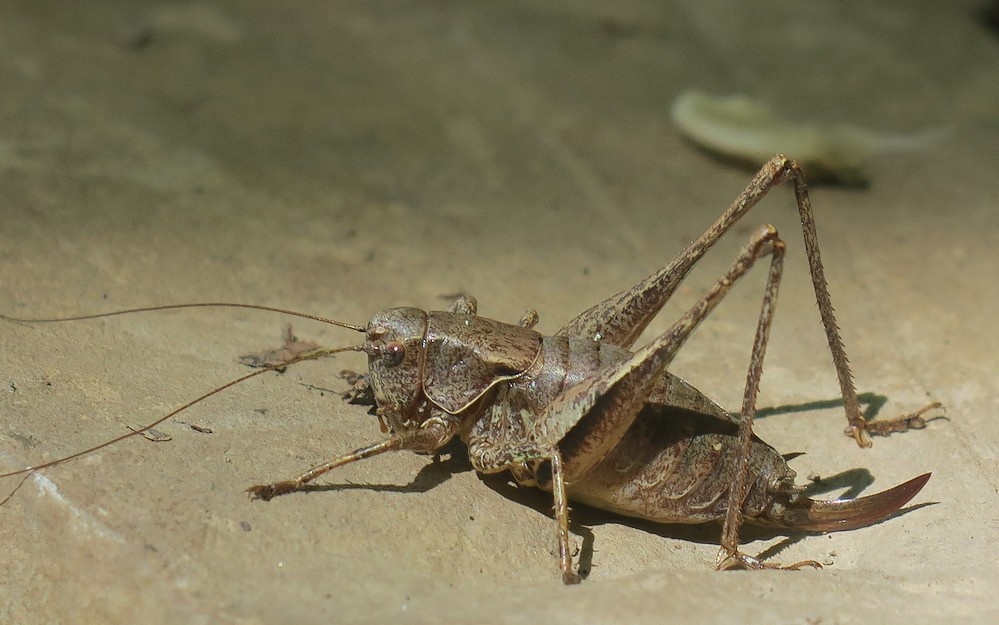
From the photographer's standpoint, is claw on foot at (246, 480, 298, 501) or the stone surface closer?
the stone surface

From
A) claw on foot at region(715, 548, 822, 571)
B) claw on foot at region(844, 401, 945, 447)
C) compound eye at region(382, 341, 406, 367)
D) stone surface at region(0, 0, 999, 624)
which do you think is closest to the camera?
stone surface at region(0, 0, 999, 624)

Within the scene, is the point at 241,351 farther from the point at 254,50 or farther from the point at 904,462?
the point at 254,50

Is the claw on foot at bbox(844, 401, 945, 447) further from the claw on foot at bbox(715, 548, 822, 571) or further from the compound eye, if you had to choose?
the compound eye

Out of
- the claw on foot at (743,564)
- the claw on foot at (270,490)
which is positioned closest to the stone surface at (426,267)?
the claw on foot at (270,490)

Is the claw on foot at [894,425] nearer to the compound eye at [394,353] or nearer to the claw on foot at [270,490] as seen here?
the compound eye at [394,353]

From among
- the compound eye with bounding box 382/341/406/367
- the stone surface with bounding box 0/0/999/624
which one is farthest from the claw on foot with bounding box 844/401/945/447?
the compound eye with bounding box 382/341/406/367

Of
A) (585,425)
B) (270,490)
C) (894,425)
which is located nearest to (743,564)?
(585,425)
